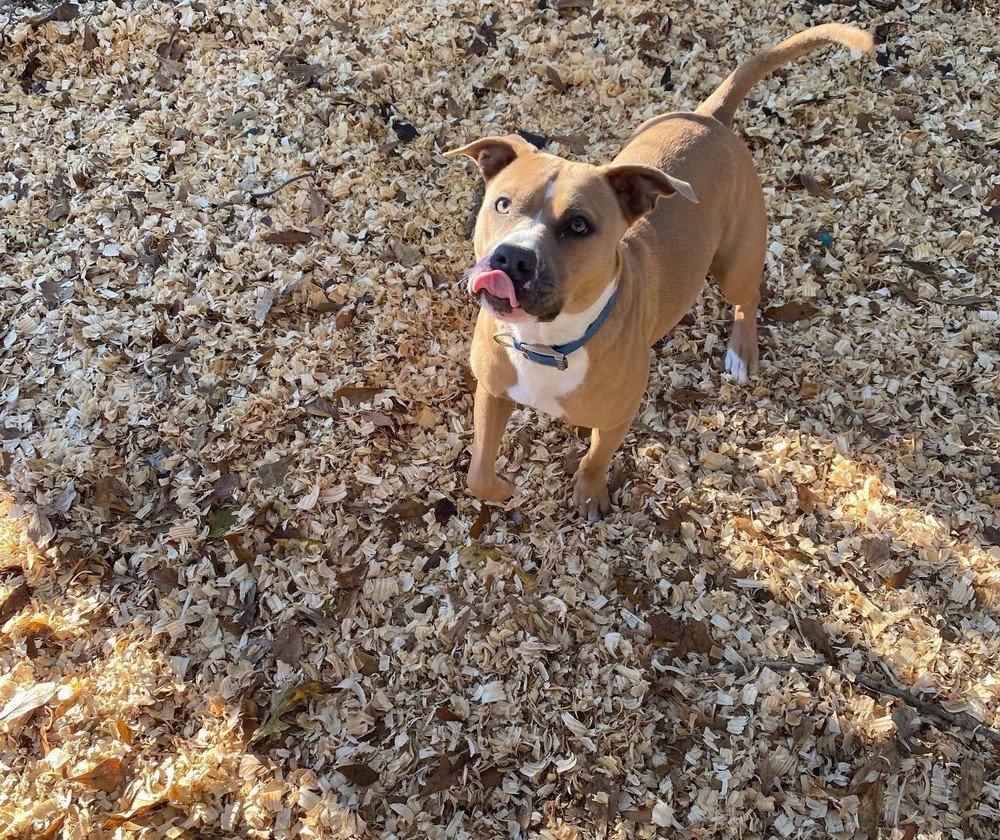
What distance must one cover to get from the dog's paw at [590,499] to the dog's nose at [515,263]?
1477 millimetres

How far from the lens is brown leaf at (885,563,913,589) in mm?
3680

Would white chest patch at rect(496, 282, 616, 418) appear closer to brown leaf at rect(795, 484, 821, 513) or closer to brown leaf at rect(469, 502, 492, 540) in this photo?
brown leaf at rect(469, 502, 492, 540)

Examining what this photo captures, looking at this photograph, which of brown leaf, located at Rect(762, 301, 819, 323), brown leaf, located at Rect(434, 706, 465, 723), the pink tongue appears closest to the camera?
the pink tongue

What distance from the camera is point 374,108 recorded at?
4.95m

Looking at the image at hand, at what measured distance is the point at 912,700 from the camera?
10.9 feet

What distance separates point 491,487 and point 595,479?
1.67 ft

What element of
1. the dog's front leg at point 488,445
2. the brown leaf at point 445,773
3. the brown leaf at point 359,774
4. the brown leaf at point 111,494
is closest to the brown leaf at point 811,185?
the dog's front leg at point 488,445

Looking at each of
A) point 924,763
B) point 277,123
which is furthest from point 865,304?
point 277,123

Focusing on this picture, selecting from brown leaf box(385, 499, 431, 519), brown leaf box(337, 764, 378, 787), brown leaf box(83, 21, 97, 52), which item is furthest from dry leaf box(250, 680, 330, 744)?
brown leaf box(83, 21, 97, 52)

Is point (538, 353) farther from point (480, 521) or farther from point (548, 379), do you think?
point (480, 521)

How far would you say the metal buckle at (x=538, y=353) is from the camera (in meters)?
2.87

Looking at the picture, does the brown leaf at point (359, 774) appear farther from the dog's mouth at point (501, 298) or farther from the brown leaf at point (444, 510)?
the dog's mouth at point (501, 298)

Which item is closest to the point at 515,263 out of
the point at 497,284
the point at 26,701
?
the point at 497,284

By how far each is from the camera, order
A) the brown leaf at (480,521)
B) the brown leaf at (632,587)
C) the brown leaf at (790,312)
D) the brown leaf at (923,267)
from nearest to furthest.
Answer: the brown leaf at (632,587) < the brown leaf at (480,521) < the brown leaf at (790,312) < the brown leaf at (923,267)
